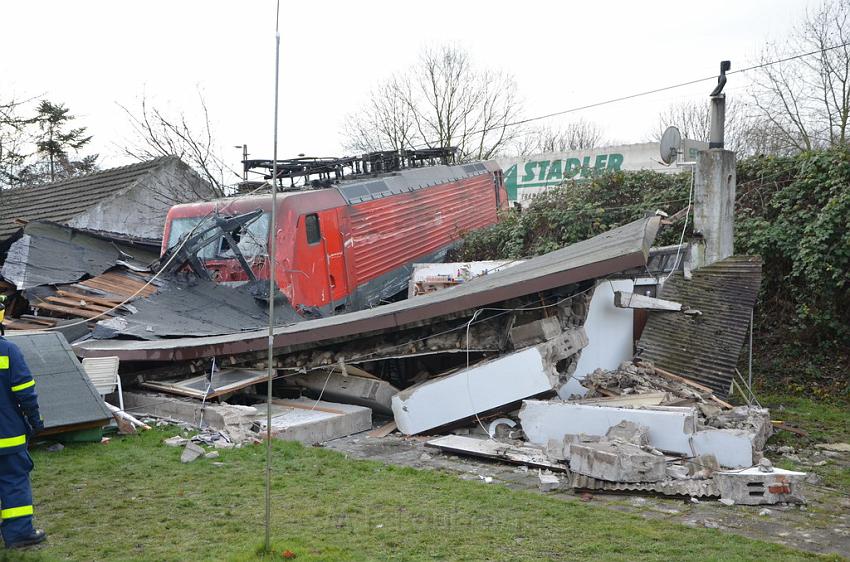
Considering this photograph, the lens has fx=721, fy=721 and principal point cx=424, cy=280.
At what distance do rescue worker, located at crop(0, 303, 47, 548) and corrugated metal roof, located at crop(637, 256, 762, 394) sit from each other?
6659mm

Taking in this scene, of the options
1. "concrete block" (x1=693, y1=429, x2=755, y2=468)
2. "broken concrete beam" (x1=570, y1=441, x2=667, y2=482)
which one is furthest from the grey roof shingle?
"concrete block" (x1=693, y1=429, x2=755, y2=468)

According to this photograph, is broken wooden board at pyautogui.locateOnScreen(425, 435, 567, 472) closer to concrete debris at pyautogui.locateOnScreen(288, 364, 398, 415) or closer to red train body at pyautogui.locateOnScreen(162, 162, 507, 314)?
concrete debris at pyautogui.locateOnScreen(288, 364, 398, 415)

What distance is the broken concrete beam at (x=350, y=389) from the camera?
905 cm

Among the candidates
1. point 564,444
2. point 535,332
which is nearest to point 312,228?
point 535,332

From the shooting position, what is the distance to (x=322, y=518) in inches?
205

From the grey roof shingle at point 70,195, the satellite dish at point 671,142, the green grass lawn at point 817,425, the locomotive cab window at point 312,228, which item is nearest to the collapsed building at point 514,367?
the green grass lawn at point 817,425

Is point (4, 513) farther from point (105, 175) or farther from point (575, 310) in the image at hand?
point (105, 175)

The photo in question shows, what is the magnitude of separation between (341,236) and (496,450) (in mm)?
7098

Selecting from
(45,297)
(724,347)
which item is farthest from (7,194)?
(724,347)

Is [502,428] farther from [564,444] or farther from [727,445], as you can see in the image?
[727,445]

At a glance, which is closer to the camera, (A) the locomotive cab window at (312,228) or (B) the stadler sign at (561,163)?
(A) the locomotive cab window at (312,228)

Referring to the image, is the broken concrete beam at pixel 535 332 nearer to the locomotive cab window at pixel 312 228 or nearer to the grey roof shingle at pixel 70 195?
the locomotive cab window at pixel 312 228

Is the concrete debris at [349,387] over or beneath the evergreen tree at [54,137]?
beneath

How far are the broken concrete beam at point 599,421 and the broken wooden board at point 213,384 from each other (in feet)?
11.5
